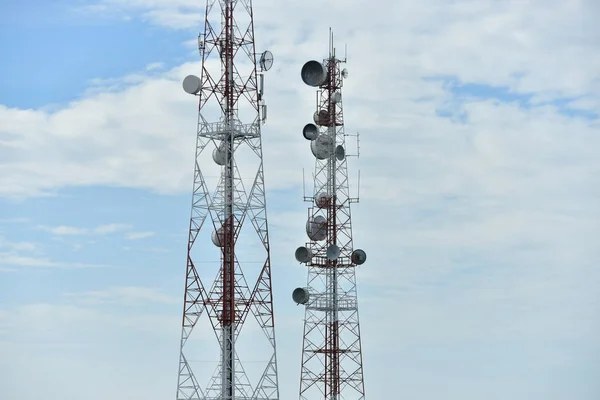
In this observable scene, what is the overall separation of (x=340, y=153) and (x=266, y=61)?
11.9m

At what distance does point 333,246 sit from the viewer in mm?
83375

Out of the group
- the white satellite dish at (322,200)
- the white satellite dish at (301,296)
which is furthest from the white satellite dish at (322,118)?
the white satellite dish at (301,296)

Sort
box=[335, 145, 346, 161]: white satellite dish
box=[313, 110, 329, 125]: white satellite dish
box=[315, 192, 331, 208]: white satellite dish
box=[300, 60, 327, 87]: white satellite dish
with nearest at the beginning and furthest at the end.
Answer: box=[300, 60, 327, 87]: white satellite dish
box=[335, 145, 346, 161]: white satellite dish
box=[315, 192, 331, 208]: white satellite dish
box=[313, 110, 329, 125]: white satellite dish

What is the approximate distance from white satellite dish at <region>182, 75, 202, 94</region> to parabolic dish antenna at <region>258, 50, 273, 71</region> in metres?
3.71

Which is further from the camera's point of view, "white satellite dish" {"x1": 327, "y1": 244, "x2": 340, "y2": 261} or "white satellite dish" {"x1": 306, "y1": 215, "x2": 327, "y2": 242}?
"white satellite dish" {"x1": 306, "y1": 215, "x2": 327, "y2": 242}

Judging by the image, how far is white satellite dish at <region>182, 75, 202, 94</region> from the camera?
7306 centimetres

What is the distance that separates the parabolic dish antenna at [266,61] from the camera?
74.2m

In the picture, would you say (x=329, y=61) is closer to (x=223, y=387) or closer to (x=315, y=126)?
(x=315, y=126)

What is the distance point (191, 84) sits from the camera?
73062mm

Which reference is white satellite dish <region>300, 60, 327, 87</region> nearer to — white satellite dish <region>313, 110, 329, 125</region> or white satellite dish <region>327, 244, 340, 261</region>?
white satellite dish <region>313, 110, 329, 125</region>

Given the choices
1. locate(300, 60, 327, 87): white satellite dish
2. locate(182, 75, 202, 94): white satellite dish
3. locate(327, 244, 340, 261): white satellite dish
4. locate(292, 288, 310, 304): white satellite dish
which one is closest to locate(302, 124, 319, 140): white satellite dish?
locate(300, 60, 327, 87): white satellite dish

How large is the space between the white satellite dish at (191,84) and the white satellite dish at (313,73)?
10.9m
